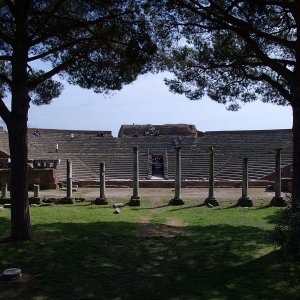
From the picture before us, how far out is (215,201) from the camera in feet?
52.5

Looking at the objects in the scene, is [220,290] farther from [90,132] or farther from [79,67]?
[90,132]

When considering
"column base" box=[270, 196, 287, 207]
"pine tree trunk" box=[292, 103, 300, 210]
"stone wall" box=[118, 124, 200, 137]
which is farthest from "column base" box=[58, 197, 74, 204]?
"stone wall" box=[118, 124, 200, 137]

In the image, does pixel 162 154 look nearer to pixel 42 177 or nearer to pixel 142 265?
pixel 42 177

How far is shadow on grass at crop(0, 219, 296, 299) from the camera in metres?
5.38

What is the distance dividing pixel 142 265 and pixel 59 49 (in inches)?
175

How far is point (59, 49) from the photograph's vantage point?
861cm

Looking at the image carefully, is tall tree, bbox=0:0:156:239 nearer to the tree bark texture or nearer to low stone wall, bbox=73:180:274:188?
the tree bark texture

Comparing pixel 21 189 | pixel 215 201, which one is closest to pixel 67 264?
pixel 21 189

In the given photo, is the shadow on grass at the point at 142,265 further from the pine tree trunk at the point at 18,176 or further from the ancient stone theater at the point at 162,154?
the ancient stone theater at the point at 162,154

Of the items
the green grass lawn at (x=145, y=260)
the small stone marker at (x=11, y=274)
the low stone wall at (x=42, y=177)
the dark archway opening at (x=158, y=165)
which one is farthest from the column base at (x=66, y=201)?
the dark archway opening at (x=158, y=165)

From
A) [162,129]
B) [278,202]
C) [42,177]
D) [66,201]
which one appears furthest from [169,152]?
[278,202]

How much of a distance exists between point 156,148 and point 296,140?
2500 cm

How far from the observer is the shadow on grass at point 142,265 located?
538 centimetres

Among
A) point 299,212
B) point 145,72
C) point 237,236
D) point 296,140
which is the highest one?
point 145,72
